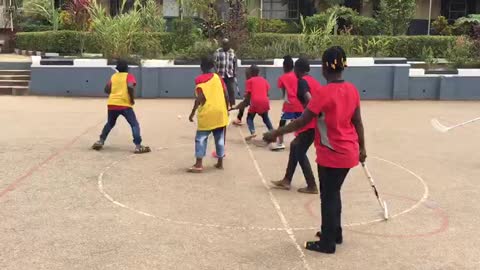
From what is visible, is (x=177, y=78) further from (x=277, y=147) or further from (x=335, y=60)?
(x=335, y=60)

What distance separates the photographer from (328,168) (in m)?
4.40

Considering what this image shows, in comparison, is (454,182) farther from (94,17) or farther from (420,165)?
(94,17)

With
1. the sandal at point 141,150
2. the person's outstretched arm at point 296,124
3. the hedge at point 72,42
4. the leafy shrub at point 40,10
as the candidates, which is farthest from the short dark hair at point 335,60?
the leafy shrub at point 40,10

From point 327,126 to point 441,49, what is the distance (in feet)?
55.6

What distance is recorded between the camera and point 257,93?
352 inches

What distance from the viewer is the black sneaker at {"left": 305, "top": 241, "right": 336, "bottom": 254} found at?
447cm

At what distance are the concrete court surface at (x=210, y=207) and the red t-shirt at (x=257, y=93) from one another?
0.68 metres

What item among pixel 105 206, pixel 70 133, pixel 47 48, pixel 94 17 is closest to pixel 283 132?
pixel 105 206

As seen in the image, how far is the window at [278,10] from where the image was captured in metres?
25.2

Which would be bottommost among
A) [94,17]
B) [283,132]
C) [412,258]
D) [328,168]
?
[412,258]

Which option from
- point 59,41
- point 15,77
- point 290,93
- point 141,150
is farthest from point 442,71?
point 59,41

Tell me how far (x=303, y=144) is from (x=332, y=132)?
5.68 feet

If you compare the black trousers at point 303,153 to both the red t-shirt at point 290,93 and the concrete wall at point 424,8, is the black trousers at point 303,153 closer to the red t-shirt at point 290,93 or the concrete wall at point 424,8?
the red t-shirt at point 290,93

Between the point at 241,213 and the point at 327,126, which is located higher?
the point at 327,126
